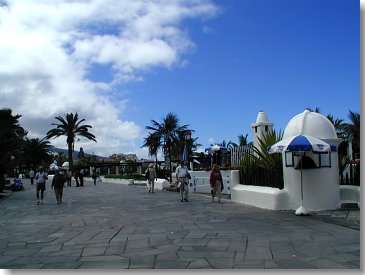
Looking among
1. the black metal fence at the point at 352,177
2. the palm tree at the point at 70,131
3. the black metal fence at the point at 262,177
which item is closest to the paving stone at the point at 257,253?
the black metal fence at the point at 262,177

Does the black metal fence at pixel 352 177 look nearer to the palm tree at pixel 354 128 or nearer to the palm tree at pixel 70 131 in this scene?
the palm tree at pixel 354 128

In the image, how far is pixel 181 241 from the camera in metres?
8.15

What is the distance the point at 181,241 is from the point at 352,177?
7675 millimetres

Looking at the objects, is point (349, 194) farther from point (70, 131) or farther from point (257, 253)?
point (70, 131)

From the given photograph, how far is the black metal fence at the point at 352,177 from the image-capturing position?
13.2 metres

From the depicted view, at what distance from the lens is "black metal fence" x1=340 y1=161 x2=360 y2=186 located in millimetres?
13188

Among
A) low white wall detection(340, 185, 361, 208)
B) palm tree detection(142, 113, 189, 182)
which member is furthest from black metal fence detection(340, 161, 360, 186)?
palm tree detection(142, 113, 189, 182)

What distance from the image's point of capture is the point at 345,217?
426 inches

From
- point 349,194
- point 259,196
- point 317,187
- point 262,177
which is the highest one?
point 262,177

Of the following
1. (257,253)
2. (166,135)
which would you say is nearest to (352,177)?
(257,253)

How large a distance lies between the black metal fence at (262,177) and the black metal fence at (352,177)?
6.85 feet

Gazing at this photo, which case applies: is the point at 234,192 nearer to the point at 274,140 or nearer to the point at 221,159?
the point at 274,140

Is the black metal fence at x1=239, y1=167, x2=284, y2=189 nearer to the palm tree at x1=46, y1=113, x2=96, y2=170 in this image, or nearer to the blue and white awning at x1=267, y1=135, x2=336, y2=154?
the blue and white awning at x1=267, y1=135, x2=336, y2=154

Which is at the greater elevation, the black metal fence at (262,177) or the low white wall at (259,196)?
the black metal fence at (262,177)
